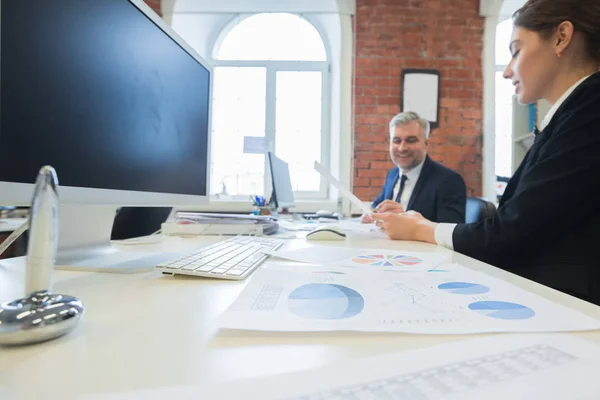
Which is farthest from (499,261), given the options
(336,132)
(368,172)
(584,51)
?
(336,132)

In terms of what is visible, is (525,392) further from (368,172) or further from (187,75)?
(368,172)

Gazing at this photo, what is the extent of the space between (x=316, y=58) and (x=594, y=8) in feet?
9.02

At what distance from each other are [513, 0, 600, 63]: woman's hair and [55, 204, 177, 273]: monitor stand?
113cm

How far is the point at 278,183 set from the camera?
6.41ft

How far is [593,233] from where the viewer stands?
792 mm

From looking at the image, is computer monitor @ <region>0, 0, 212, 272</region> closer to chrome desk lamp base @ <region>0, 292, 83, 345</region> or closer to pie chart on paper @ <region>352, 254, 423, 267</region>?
chrome desk lamp base @ <region>0, 292, 83, 345</region>

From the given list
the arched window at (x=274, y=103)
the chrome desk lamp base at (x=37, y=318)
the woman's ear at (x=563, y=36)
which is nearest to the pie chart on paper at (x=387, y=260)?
the chrome desk lamp base at (x=37, y=318)

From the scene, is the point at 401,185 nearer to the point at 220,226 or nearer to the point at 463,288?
the point at 220,226

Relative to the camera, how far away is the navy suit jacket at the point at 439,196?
200 cm

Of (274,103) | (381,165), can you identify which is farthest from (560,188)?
(274,103)

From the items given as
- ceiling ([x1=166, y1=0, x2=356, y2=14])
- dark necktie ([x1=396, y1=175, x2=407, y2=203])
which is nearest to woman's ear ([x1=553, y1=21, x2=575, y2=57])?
dark necktie ([x1=396, y1=175, x2=407, y2=203])

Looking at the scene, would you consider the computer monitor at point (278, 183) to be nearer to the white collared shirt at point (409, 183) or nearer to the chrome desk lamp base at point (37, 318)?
the white collared shirt at point (409, 183)

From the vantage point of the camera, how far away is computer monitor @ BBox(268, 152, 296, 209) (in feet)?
6.05

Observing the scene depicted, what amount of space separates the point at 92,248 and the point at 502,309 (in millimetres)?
767
